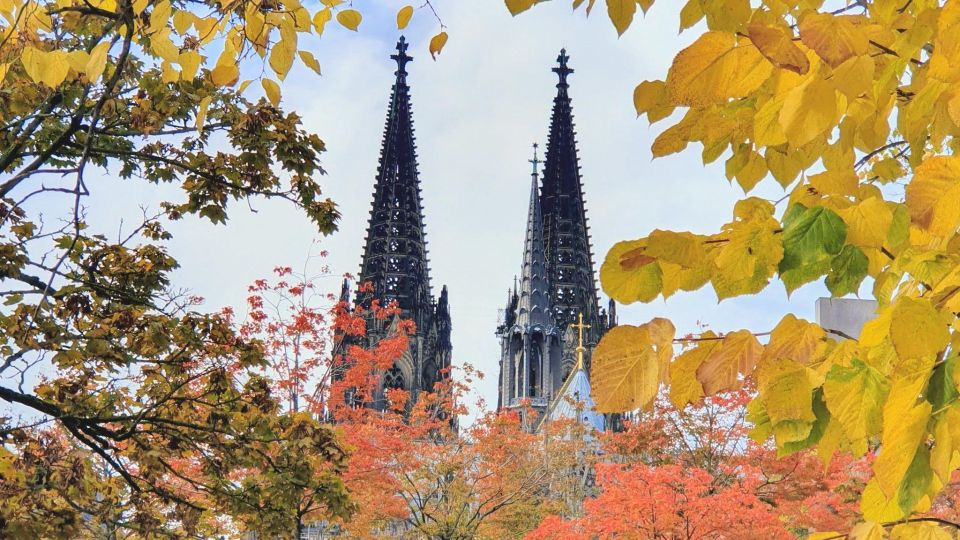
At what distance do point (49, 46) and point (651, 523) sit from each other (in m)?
13.1

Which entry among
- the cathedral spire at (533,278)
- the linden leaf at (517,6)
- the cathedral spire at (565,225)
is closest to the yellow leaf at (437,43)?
the linden leaf at (517,6)

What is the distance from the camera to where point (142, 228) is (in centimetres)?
858

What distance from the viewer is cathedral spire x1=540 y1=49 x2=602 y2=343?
64.1 metres

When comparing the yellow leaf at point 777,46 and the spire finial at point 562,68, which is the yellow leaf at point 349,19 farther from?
the spire finial at point 562,68

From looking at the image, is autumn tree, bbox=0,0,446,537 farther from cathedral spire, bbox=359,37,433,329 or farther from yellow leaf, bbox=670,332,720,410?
cathedral spire, bbox=359,37,433,329

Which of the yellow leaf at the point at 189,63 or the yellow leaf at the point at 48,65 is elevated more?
the yellow leaf at the point at 189,63

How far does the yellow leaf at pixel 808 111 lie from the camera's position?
183cm

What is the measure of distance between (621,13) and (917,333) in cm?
103

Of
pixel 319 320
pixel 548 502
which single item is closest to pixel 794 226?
pixel 319 320

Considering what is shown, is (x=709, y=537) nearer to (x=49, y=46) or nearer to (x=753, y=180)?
(x=49, y=46)

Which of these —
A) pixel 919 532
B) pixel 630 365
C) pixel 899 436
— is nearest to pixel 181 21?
pixel 630 365

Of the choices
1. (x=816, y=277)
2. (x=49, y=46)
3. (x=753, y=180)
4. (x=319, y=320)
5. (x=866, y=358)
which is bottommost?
(x=866, y=358)

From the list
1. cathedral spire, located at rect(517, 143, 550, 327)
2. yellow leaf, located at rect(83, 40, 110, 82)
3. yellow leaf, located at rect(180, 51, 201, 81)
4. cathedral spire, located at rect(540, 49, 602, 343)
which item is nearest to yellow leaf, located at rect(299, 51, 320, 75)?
yellow leaf, located at rect(180, 51, 201, 81)

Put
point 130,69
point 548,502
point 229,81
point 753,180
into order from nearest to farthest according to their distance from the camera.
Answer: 1. point 753,180
2. point 229,81
3. point 130,69
4. point 548,502
